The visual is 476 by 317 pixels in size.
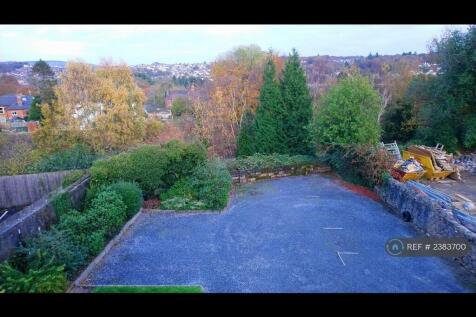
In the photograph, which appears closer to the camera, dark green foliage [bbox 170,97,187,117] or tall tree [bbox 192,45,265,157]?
tall tree [bbox 192,45,265,157]

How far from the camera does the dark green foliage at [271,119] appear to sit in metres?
15.3

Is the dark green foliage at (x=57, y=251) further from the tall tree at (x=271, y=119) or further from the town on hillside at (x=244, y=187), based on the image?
the tall tree at (x=271, y=119)

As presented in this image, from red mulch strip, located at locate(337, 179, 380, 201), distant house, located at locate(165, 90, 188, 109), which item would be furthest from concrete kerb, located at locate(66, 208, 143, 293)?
distant house, located at locate(165, 90, 188, 109)

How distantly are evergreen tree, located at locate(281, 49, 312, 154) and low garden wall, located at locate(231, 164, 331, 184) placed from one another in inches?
87.3

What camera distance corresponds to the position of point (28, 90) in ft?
61.4

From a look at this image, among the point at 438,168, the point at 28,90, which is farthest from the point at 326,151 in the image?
the point at 28,90

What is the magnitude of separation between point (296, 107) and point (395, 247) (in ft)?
31.7

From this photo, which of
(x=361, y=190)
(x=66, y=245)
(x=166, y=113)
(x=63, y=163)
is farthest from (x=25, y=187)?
(x=166, y=113)

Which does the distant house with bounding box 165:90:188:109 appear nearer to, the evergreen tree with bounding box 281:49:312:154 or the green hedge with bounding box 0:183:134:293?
the evergreen tree with bounding box 281:49:312:154

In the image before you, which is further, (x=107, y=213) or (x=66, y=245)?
(x=107, y=213)

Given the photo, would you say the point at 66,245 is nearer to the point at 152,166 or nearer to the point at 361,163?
the point at 152,166

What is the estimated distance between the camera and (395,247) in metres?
6.72

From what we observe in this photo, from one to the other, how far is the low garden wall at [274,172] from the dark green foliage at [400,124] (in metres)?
4.58

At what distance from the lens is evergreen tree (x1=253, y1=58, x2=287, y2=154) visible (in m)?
15.4
